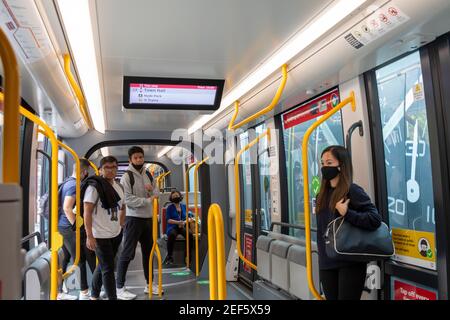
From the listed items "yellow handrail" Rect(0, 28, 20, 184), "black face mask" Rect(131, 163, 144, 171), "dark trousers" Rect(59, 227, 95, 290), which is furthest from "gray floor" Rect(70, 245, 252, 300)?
"yellow handrail" Rect(0, 28, 20, 184)

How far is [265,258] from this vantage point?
4.49m

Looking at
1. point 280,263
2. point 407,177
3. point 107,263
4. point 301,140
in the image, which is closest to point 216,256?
point 407,177

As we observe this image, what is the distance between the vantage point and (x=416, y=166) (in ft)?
9.66

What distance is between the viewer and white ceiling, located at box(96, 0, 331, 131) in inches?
94.3

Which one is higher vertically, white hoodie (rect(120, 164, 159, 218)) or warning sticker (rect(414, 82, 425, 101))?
warning sticker (rect(414, 82, 425, 101))

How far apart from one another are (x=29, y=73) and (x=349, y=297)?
8.50ft

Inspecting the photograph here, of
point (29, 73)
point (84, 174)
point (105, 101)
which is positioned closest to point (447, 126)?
point (29, 73)

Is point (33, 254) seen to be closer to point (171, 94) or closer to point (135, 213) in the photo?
point (171, 94)

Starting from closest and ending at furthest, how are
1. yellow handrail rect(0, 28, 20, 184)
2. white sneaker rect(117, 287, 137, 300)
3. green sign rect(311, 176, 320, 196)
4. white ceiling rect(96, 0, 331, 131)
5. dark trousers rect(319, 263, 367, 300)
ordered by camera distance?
yellow handrail rect(0, 28, 20, 184) → white ceiling rect(96, 0, 331, 131) → dark trousers rect(319, 263, 367, 300) → green sign rect(311, 176, 320, 196) → white sneaker rect(117, 287, 137, 300)

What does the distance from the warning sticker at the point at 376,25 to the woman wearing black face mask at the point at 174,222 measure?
225 inches

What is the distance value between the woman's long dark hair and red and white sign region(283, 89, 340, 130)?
3.82 feet

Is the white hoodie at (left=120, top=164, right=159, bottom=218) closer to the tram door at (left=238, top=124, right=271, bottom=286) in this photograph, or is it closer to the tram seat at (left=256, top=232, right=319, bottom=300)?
the tram door at (left=238, top=124, right=271, bottom=286)

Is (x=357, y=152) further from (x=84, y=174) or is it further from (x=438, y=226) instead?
(x=84, y=174)

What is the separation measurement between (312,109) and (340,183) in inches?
69.2
